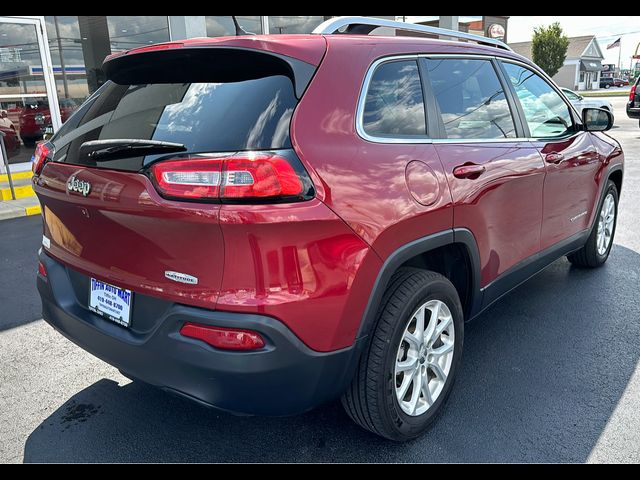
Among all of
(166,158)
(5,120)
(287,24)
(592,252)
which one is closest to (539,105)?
(592,252)

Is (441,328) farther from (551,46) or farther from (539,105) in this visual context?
(551,46)

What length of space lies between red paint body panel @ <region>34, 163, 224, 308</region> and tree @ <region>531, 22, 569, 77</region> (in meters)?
52.7

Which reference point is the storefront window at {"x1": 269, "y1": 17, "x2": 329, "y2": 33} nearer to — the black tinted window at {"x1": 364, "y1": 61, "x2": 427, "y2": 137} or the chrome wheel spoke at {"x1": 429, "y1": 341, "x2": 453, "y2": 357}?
the black tinted window at {"x1": 364, "y1": 61, "x2": 427, "y2": 137}

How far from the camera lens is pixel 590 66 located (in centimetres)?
6988

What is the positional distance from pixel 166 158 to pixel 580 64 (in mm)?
76715

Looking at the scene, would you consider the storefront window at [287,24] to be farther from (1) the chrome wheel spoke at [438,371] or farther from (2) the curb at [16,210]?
(1) the chrome wheel spoke at [438,371]

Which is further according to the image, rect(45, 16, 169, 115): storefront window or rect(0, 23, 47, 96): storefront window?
rect(45, 16, 169, 115): storefront window

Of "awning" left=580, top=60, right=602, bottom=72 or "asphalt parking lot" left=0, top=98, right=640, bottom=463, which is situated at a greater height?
"asphalt parking lot" left=0, top=98, right=640, bottom=463

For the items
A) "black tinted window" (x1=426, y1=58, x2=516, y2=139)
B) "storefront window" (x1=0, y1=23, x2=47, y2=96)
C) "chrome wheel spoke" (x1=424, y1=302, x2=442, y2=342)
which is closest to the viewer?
"chrome wheel spoke" (x1=424, y1=302, x2=442, y2=342)

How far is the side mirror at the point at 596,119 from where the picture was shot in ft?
12.9

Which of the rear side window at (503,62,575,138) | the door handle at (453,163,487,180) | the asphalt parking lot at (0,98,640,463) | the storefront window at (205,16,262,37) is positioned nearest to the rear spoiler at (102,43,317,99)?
the door handle at (453,163,487,180)

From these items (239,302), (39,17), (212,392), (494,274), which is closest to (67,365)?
(212,392)

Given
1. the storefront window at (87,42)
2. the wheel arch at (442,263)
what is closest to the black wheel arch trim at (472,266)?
the wheel arch at (442,263)

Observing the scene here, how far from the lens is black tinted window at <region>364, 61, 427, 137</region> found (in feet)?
7.49
